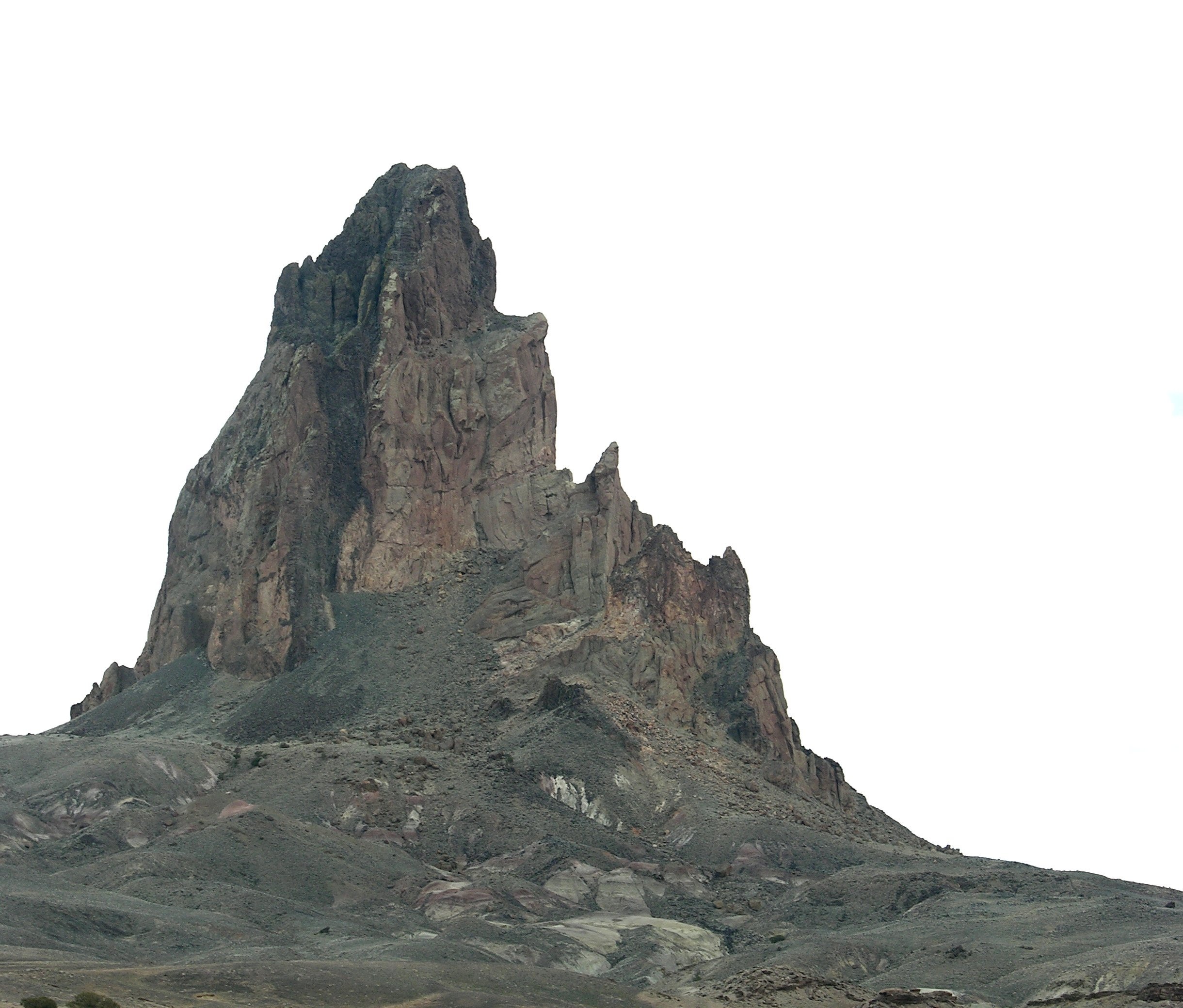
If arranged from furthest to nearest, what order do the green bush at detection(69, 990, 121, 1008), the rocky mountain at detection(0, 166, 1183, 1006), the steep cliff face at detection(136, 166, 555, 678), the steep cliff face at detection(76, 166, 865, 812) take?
the steep cliff face at detection(136, 166, 555, 678) < the steep cliff face at detection(76, 166, 865, 812) < the rocky mountain at detection(0, 166, 1183, 1006) < the green bush at detection(69, 990, 121, 1008)

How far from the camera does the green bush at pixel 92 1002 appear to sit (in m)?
50.9

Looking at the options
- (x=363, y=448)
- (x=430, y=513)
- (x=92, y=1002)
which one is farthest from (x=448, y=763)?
(x=92, y=1002)

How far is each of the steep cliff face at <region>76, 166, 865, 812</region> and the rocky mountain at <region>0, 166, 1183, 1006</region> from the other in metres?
0.30

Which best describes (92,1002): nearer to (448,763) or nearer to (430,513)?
(448,763)

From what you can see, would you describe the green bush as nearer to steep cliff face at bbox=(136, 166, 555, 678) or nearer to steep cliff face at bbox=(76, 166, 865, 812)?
steep cliff face at bbox=(76, 166, 865, 812)

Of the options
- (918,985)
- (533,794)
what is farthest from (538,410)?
(918,985)

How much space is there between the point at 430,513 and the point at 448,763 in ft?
113

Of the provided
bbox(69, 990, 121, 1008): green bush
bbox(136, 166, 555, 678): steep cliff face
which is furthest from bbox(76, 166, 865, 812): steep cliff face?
bbox(69, 990, 121, 1008): green bush

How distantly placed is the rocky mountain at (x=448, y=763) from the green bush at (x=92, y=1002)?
3243 mm

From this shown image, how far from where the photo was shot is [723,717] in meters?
120

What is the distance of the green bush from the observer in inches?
2005

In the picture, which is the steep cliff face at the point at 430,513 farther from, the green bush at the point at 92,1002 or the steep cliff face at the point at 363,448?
the green bush at the point at 92,1002

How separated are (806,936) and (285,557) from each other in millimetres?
63863

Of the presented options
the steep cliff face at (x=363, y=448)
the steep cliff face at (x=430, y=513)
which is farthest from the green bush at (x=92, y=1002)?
the steep cliff face at (x=363, y=448)
